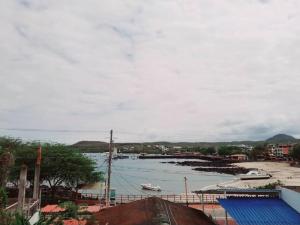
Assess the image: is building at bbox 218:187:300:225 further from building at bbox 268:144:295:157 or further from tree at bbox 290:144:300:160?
building at bbox 268:144:295:157

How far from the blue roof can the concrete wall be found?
18cm

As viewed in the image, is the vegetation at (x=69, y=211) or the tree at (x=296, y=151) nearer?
the vegetation at (x=69, y=211)

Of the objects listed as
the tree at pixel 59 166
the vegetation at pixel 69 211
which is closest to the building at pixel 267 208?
the vegetation at pixel 69 211

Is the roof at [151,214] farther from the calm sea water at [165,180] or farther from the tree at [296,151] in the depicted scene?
the tree at [296,151]

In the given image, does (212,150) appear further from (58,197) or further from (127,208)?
(127,208)

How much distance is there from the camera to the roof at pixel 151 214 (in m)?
12.7

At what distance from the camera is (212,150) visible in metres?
183

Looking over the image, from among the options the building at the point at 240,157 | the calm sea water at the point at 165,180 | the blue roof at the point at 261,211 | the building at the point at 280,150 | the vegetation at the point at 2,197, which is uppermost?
the building at the point at 280,150

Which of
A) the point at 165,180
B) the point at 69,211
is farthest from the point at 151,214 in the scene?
the point at 165,180

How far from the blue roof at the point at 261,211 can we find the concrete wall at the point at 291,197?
180 mm

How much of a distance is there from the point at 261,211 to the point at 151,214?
21.6 ft

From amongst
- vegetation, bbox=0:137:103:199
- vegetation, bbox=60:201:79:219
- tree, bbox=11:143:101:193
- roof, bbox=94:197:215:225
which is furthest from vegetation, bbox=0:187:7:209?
tree, bbox=11:143:101:193

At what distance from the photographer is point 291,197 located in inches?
697

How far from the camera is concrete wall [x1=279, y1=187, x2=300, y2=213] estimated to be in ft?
55.8
